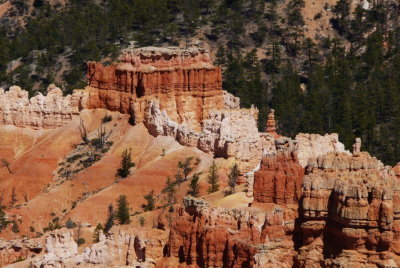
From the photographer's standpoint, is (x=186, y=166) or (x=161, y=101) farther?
(x=161, y=101)

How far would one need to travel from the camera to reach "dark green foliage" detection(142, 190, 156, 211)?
91.9m

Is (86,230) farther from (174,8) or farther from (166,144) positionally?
(174,8)

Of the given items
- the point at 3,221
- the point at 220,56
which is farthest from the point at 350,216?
the point at 220,56

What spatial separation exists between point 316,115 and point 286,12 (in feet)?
154

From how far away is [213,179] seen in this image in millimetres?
89500

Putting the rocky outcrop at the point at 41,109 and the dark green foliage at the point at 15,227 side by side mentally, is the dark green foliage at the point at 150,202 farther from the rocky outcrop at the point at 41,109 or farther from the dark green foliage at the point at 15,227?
the rocky outcrop at the point at 41,109

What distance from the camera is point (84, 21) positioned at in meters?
174

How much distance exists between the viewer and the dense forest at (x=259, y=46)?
138000 mm

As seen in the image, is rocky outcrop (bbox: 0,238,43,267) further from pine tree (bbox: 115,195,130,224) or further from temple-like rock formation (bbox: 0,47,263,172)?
temple-like rock formation (bbox: 0,47,263,172)

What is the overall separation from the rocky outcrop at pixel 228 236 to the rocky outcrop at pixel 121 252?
135 centimetres

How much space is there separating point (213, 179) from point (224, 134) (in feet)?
27.9

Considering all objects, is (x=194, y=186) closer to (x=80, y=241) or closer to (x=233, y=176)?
(x=233, y=176)

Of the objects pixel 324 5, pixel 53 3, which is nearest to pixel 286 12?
pixel 324 5

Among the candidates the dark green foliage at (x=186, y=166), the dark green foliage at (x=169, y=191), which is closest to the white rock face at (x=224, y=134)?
the dark green foliage at (x=186, y=166)
